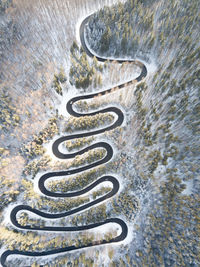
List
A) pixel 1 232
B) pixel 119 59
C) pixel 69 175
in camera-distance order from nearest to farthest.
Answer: pixel 1 232 → pixel 69 175 → pixel 119 59

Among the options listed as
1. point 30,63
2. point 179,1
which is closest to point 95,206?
point 30,63

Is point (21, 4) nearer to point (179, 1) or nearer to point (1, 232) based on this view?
point (179, 1)

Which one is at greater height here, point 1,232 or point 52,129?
point 52,129

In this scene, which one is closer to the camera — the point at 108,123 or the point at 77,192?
the point at 77,192

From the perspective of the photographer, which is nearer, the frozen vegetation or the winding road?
the frozen vegetation

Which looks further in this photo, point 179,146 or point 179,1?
point 179,1

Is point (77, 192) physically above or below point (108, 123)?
below

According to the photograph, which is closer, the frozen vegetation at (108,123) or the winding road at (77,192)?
the frozen vegetation at (108,123)

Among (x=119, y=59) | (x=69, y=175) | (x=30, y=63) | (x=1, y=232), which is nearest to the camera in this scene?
(x=1, y=232)
